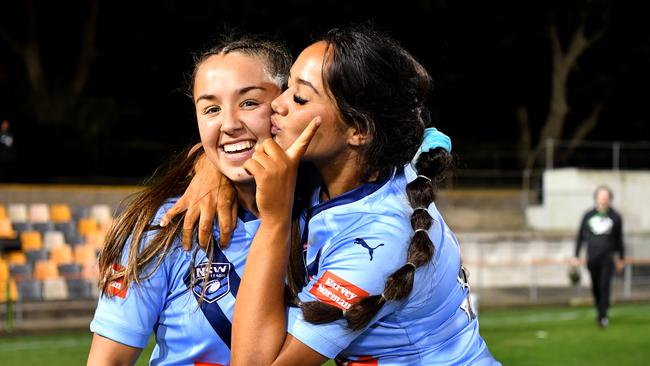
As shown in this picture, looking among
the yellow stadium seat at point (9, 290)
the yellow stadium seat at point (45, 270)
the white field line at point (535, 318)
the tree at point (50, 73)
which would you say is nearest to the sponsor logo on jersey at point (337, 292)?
the yellow stadium seat at point (9, 290)

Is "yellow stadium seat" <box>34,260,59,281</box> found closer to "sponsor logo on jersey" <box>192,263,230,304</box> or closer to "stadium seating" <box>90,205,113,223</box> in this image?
"stadium seating" <box>90,205,113,223</box>

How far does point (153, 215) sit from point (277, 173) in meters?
0.48

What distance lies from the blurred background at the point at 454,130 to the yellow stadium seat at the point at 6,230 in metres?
0.05

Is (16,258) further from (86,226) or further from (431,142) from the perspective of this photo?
(431,142)

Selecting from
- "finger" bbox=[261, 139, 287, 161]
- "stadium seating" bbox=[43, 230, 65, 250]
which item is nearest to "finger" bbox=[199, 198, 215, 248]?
"finger" bbox=[261, 139, 287, 161]

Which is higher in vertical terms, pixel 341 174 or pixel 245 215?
pixel 341 174

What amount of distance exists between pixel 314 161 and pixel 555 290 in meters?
17.6

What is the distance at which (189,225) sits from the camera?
2.99m

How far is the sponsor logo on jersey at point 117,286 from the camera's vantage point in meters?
2.92

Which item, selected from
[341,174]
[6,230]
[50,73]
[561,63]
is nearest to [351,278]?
[341,174]

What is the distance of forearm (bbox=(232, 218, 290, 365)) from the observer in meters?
2.66

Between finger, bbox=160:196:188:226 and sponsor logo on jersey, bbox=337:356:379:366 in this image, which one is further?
finger, bbox=160:196:188:226

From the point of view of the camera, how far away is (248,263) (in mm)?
2740

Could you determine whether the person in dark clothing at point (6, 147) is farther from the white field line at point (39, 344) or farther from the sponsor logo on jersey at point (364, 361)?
the sponsor logo on jersey at point (364, 361)
